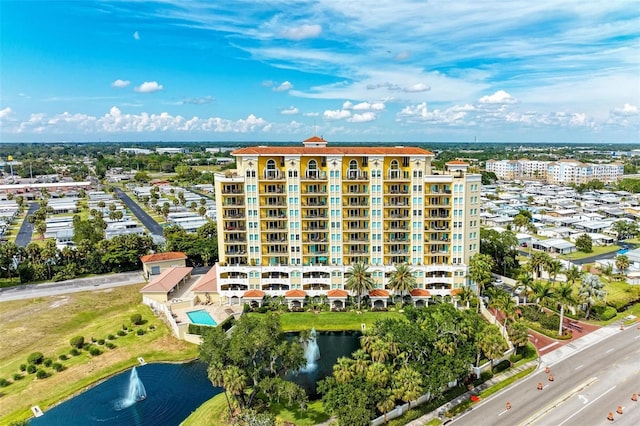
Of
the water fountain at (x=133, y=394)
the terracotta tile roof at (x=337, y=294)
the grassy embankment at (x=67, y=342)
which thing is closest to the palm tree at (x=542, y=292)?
the terracotta tile roof at (x=337, y=294)

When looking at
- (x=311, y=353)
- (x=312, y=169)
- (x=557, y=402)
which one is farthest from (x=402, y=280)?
(x=557, y=402)

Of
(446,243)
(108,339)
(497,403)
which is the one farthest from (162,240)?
(497,403)

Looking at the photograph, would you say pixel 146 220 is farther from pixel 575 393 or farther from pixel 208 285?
pixel 575 393

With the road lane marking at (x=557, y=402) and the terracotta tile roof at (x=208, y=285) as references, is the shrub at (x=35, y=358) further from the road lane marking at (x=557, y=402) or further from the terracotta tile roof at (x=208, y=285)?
the road lane marking at (x=557, y=402)

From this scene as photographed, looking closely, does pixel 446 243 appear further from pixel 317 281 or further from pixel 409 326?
pixel 409 326

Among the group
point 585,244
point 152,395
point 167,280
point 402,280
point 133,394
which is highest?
point 402,280

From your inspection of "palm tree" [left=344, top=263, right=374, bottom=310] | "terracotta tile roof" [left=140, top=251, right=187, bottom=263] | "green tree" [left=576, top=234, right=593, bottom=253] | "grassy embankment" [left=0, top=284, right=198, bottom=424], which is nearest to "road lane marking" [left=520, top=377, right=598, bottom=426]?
"palm tree" [left=344, top=263, right=374, bottom=310]

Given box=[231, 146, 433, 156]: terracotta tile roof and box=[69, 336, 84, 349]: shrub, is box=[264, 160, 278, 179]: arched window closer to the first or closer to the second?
box=[231, 146, 433, 156]: terracotta tile roof
